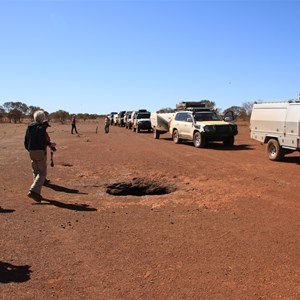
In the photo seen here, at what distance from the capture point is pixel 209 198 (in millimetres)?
8977

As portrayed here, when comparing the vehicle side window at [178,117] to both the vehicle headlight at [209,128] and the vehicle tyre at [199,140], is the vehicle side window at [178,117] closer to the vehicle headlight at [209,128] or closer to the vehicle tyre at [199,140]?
the vehicle tyre at [199,140]

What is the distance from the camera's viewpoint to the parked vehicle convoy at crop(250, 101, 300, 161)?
44.0ft

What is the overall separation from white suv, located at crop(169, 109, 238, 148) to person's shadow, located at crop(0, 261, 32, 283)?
15.6 meters

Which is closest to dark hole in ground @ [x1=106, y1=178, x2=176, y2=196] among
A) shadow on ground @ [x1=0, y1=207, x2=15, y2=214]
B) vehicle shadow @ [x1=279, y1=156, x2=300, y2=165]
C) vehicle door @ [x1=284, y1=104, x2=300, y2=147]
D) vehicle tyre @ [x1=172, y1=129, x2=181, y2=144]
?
shadow on ground @ [x1=0, y1=207, x2=15, y2=214]

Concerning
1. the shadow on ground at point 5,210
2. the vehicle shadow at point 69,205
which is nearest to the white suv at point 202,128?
the vehicle shadow at point 69,205

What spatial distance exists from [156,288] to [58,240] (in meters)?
2.22

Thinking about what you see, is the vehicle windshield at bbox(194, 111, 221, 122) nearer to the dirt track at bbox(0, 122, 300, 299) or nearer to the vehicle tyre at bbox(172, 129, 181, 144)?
the vehicle tyre at bbox(172, 129, 181, 144)

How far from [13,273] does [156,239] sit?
7.04 ft

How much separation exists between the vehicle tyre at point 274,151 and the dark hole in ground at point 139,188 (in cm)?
537

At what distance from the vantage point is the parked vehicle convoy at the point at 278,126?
44.0 ft

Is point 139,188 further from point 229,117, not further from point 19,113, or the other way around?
point 19,113

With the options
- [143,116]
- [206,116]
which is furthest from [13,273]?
[143,116]

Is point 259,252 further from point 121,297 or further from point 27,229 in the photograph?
point 27,229

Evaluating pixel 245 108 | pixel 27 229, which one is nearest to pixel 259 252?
pixel 27 229
